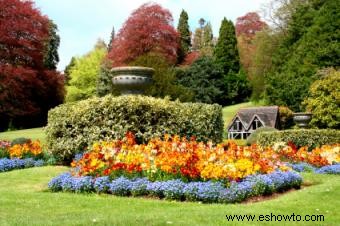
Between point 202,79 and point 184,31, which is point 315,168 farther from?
point 184,31

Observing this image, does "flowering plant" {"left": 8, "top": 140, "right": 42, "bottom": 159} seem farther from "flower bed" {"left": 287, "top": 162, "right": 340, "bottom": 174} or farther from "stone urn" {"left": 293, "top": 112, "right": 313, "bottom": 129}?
"stone urn" {"left": 293, "top": 112, "right": 313, "bottom": 129}

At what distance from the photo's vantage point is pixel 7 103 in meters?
35.8

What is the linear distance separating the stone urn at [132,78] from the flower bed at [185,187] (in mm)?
5806

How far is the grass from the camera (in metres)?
6.51

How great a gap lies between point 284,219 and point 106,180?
3.96 m

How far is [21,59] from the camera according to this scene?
37781 mm

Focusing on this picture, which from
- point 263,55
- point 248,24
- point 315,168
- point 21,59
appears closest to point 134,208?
point 315,168

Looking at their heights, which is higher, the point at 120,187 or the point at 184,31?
the point at 184,31

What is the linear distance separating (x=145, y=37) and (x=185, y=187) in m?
41.3

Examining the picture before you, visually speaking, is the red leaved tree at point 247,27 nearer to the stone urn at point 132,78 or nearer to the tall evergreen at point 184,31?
the tall evergreen at point 184,31

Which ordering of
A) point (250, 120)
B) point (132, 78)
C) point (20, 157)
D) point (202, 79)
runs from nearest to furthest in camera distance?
point (20, 157)
point (132, 78)
point (250, 120)
point (202, 79)

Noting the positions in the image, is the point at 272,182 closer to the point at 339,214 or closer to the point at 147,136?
the point at 339,214

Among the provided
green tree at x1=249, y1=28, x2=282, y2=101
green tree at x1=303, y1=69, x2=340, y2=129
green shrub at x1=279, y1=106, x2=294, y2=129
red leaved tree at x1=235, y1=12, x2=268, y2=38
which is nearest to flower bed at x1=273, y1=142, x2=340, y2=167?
green tree at x1=303, y1=69, x2=340, y2=129

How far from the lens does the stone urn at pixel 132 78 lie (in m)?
15.4
